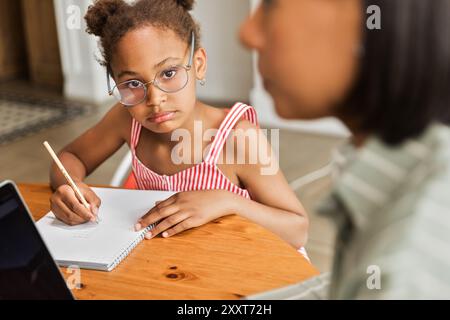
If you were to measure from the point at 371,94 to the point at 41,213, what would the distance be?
772mm

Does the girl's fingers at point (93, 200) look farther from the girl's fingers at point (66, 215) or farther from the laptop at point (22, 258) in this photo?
the laptop at point (22, 258)

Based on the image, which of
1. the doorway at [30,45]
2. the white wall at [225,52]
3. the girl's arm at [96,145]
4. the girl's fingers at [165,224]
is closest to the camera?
the girl's fingers at [165,224]

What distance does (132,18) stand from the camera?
1.06 m

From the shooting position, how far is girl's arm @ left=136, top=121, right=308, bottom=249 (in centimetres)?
88

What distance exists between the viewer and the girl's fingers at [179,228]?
867mm

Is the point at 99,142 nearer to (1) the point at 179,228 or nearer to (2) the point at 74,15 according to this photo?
(1) the point at 179,228

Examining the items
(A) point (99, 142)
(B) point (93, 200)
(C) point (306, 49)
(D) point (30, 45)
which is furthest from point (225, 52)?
(C) point (306, 49)

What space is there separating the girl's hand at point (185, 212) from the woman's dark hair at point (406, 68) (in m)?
0.57

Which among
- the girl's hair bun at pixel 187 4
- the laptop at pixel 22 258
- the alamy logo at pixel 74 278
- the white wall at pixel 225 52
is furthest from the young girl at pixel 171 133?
the white wall at pixel 225 52

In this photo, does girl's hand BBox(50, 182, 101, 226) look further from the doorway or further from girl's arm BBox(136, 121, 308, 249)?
the doorway

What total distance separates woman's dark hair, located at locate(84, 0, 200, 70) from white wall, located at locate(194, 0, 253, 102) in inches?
93.9
